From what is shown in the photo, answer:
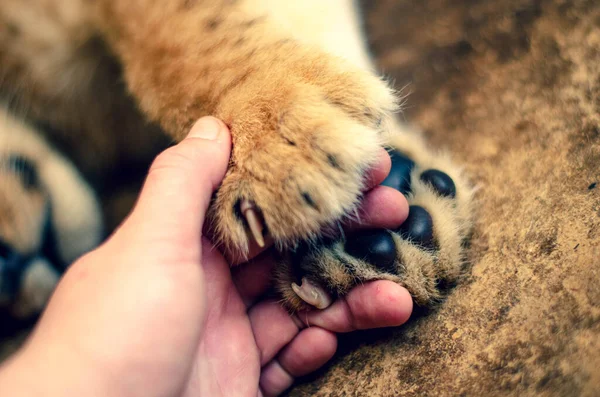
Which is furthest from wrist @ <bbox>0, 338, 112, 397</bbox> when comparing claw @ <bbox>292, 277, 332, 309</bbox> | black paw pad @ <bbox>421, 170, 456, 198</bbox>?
black paw pad @ <bbox>421, 170, 456, 198</bbox>

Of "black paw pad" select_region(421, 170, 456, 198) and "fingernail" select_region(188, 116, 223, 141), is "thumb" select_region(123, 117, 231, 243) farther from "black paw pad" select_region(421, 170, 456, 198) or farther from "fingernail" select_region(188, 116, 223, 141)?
"black paw pad" select_region(421, 170, 456, 198)

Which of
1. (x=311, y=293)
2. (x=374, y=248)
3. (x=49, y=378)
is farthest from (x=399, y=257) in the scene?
(x=49, y=378)

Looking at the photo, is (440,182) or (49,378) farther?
(440,182)

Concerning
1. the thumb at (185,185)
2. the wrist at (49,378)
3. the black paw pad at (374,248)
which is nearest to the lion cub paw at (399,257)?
the black paw pad at (374,248)

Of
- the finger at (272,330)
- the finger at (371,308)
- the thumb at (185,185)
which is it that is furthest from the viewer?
the finger at (272,330)

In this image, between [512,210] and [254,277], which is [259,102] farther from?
[512,210]

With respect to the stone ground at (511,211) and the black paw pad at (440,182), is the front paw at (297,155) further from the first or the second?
the stone ground at (511,211)
